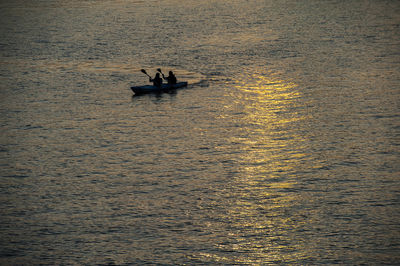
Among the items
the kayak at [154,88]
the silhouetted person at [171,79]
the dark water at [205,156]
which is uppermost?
the silhouetted person at [171,79]

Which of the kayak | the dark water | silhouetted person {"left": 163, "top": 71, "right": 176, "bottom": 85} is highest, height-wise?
silhouetted person {"left": 163, "top": 71, "right": 176, "bottom": 85}

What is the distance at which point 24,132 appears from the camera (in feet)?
103

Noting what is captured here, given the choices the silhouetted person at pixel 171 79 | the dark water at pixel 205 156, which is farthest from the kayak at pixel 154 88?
the dark water at pixel 205 156

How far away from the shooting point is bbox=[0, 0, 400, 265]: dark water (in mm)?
18688

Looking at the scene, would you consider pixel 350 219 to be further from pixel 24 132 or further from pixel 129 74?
pixel 129 74

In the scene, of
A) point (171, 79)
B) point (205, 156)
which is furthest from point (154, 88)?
point (205, 156)

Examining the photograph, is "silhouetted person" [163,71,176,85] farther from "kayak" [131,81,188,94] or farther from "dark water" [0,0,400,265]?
"dark water" [0,0,400,265]

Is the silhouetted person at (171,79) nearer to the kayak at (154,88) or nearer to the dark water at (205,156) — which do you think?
the kayak at (154,88)

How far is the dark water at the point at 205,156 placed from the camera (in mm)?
18688

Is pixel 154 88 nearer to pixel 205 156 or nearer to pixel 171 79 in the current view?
pixel 171 79

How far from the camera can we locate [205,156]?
27.1m

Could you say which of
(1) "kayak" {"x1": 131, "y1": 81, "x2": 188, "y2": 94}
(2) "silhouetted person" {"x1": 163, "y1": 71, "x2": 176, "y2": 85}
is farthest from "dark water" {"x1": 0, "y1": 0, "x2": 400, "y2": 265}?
(2) "silhouetted person" {"x1": 163, "y1": 71, "x2": 176, "y2": 85}

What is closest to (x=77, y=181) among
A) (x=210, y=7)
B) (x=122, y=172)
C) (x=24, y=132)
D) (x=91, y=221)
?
(x=122, y=172)

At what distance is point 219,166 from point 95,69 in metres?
26.0
